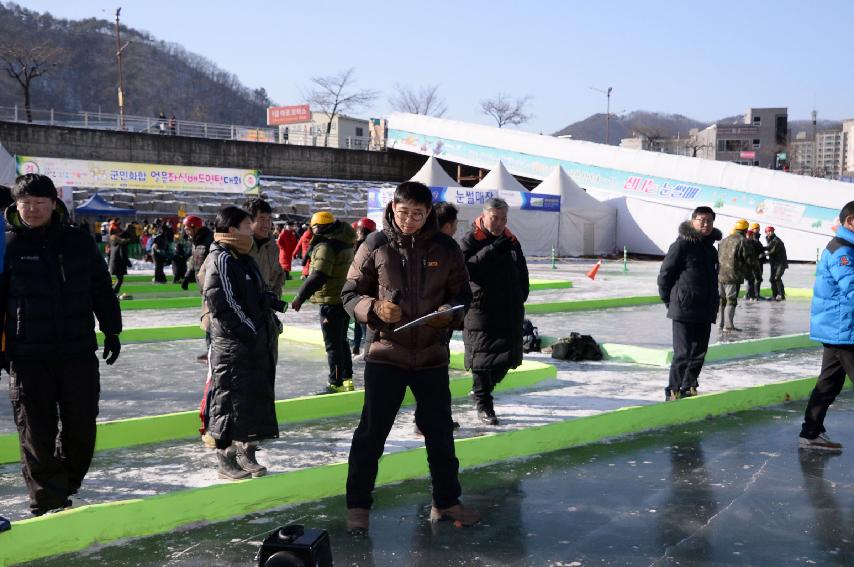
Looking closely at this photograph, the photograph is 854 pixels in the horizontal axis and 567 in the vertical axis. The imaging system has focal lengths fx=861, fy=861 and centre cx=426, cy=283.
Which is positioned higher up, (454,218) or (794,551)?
(454,218)

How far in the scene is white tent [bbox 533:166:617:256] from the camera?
34781 millimetres

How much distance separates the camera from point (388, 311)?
3.91 m

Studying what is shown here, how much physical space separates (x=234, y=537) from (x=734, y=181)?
35280 millimetres

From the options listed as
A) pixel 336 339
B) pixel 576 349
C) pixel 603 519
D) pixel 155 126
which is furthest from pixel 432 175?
pixel 603 519

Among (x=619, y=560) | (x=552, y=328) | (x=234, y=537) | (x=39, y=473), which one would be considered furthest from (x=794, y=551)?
(x=552, y=328)

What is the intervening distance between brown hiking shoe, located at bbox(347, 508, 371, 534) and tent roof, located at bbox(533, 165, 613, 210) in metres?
31.0

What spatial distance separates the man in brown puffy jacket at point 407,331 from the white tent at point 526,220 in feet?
94.2

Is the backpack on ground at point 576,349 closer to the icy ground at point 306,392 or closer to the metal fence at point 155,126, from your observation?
the icy ground at point 306,392

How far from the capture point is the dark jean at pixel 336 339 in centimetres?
733

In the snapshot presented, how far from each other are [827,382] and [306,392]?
428 cm

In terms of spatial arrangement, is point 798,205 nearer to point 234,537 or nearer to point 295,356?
point 295,356

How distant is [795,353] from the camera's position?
10.2m

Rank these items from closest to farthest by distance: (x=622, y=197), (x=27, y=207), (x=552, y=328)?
1. (x=27, y=207)
2. (x=552, y=328)
3. (x=622, y=197)

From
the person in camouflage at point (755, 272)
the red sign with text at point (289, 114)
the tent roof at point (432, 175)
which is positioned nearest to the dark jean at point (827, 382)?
the person in camouflage at point (755, 272)
